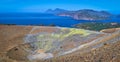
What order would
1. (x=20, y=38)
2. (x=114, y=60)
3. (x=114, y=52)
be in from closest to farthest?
(x=114, y=60) → (x=114, y=52) → (x=20, y=38)

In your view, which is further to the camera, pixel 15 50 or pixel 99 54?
pixel 15 50

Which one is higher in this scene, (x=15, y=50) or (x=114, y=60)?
(x=114, y=60)

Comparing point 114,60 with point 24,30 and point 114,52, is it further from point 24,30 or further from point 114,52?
point 24,30

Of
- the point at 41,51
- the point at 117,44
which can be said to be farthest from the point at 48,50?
the point at 117,44

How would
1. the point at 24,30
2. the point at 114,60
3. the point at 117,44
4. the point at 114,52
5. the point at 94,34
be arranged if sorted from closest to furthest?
the point at 114,60 → the point at 114,52 → the point at 117,44 → the point at 94,34 → the point at 24,30

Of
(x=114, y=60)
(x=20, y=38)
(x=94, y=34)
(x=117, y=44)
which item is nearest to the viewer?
(x=114, y=60)

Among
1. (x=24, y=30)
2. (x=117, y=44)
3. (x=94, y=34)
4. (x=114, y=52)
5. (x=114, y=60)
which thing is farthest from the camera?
(x=24, y=30)

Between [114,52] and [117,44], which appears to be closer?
[114,52]

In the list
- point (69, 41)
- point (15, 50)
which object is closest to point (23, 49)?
point (15, 50)

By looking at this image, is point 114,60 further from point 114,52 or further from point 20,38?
point 20,38
